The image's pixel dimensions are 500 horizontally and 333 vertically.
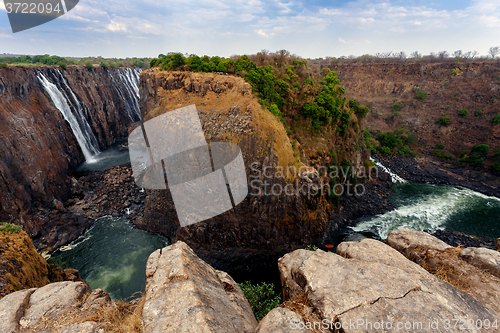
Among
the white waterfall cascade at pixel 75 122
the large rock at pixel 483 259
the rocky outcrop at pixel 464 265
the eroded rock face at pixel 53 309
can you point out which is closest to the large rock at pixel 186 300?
the eroded rock face at pixel 53 309

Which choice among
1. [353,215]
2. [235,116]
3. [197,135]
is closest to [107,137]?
[197,135]

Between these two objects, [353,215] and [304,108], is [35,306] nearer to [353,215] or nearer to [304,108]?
[304,108]

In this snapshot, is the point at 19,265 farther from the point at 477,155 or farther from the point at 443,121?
the point at 443,121

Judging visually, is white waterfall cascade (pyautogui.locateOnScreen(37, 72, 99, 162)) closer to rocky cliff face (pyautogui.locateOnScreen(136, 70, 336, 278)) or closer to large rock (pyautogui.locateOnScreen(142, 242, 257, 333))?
rocky cliff face (pyautogui.locateOnScreen(136, 70, 336, 278))

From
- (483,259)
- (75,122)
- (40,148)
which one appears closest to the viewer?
(483,259)

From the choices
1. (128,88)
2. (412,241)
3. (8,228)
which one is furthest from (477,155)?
(128,88)

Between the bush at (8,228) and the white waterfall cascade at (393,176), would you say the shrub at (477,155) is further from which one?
the bush at (8,228)

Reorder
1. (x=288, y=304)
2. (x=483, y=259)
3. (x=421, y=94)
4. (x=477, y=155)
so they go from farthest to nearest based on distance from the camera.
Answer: (x=421, y=94), (x=477, y=155), (x=483, y=259), (x=288, y=304)
